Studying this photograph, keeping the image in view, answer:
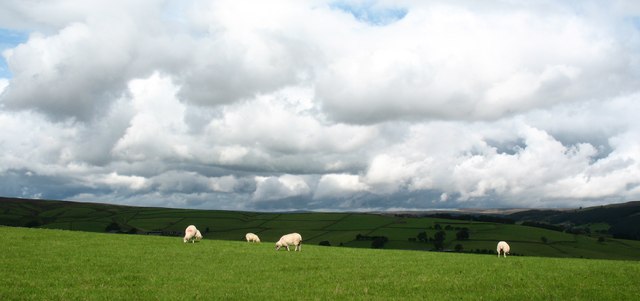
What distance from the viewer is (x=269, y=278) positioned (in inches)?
904

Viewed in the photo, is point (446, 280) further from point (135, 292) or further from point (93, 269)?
point (93, 269)

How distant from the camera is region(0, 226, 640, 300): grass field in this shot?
60.6ft

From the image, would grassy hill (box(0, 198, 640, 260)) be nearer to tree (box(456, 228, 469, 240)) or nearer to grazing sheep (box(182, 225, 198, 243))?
tree (box(456, 228, 469, 240))

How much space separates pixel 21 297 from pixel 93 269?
24.8 ft

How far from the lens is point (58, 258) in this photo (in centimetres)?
2792

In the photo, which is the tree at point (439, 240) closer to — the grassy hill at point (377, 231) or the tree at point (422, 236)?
the grassy hill at point (377, 231)

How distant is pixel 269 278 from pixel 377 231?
143682 mm

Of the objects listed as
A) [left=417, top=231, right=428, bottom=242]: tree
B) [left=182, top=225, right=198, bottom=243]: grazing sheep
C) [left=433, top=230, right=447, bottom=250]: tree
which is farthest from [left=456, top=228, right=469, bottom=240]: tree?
[left=182, top=225, right=198, bottom=243]: grazing sheep

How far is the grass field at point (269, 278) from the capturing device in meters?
18.5

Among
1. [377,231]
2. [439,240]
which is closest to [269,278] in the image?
[439,240]

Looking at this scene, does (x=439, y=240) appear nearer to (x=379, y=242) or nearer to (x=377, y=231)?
(x=379, y=242)

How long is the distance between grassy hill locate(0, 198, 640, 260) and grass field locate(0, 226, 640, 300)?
339 ft

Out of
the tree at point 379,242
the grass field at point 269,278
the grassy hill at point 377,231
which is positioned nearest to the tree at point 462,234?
the grassy hill at point 377,231

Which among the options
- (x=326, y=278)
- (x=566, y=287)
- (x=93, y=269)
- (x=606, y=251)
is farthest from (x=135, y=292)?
(x=606, y=251)
